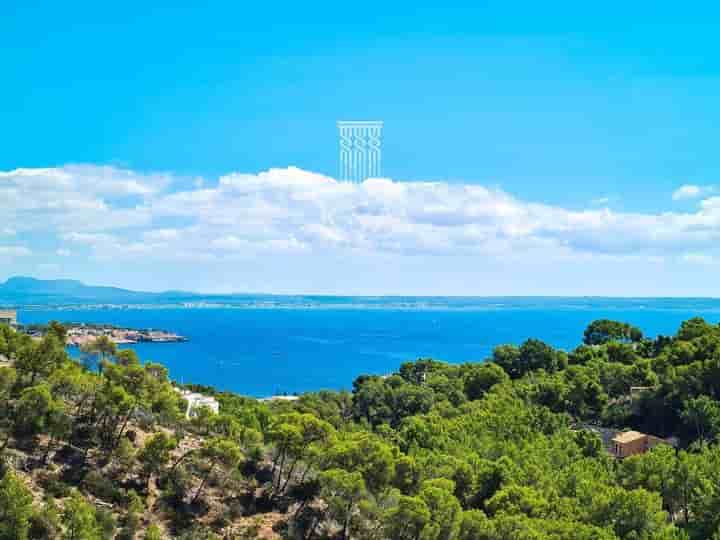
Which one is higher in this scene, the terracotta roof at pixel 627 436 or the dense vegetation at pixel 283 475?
the dense vegetation at pixel 283 475

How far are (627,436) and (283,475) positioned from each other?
24.7m

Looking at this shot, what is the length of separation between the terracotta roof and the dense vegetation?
387 centimetres

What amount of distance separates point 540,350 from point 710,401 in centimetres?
2344

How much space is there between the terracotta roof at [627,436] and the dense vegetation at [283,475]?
12.7 ft

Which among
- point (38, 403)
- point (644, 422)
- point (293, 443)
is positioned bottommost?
point (644, 422)

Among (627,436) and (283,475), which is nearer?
(283,475)

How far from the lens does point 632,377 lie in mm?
51625

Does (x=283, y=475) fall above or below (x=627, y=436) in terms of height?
above

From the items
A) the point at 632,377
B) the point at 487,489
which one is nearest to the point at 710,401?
the point at 632,377

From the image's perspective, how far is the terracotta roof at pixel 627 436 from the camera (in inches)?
1577

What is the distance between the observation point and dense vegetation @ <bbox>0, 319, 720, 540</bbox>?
2288cm

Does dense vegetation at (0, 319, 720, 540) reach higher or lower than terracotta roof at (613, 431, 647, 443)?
higher

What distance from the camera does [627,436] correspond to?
134ft

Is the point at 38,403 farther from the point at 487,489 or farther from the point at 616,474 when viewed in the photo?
the point at 616,474
